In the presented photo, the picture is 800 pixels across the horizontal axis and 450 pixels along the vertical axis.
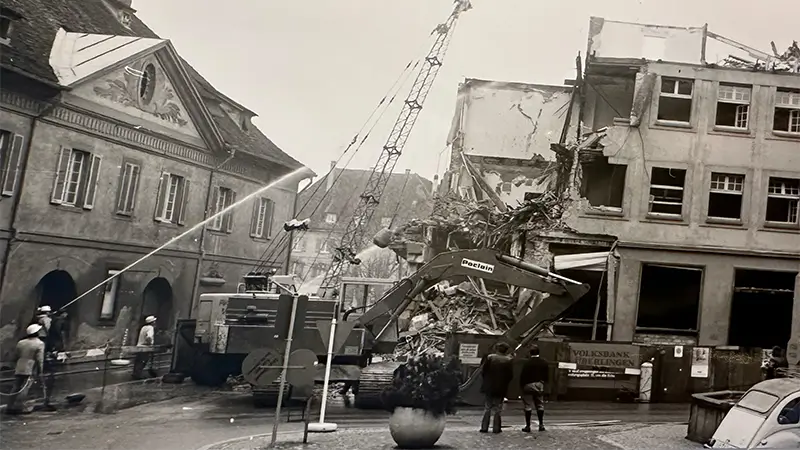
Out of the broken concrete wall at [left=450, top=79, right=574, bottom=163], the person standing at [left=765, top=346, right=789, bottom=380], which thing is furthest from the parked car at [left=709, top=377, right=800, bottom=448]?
the broken concrete wall at [left=450, top=79, right=574, bottom=163]

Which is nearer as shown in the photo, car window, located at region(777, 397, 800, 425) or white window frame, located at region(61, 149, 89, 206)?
white window frame, located at region(61, 149, 89, 206)

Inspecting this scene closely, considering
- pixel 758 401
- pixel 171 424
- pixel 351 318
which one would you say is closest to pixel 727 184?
pixel 758 401

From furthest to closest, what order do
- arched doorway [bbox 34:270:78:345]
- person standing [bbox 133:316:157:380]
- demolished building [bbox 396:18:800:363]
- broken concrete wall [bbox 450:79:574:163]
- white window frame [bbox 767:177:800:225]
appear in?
white window frame [bbox 767:177:800:225]
demolished building [bbox 396:18:800:363]
broken concrete wall [bbox 450:79:574:163]
person standing [bbox 133:316:157:380]
arched doorway [bbox 34:270:78:345]

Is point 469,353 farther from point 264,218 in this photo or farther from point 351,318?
point 264,218

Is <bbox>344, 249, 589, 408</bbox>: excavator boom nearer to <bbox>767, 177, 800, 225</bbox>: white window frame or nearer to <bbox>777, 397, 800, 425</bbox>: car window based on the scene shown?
<bbox>777, 397, 800, 425</bbox>: car window

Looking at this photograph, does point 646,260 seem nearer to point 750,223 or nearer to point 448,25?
point 750,223

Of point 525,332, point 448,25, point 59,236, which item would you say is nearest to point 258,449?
point 59,236
